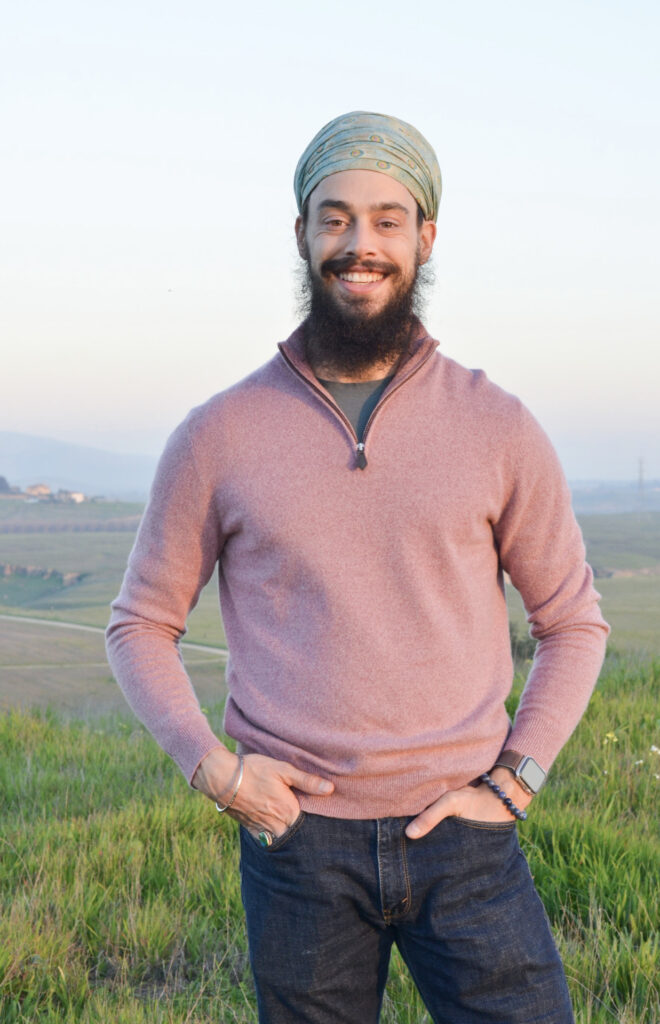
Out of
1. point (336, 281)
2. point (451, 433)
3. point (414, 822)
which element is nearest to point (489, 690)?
point (414, 822)

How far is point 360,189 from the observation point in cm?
225

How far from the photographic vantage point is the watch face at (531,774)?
2.10m

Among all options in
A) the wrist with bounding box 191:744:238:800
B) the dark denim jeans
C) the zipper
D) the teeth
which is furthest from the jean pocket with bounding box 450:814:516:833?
the teeth

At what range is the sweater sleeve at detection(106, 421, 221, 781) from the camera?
2.22 meters

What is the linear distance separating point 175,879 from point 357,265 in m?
2.74

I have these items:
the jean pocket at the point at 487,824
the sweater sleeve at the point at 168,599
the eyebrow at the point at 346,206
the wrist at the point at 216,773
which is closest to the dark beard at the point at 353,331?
the eyebrow at the point at 346,206

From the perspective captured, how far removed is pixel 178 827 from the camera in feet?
14.1

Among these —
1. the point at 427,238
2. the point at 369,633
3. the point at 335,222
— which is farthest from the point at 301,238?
the point at 369,633

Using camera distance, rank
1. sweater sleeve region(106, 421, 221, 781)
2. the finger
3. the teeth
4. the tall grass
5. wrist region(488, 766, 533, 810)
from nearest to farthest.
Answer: the finger
wrist region(488, 766, 533, 810)
sweater sleeve region(106, 421, 221, 781)
the teeth
the tall grass

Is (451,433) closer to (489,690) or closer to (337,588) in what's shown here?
(337,588)

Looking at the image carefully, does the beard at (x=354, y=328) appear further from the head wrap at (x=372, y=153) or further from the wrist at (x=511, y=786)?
the wrist at (x=511, y=786)

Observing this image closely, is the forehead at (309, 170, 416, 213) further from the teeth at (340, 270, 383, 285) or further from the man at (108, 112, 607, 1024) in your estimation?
the teeth at (340, 270, 383, 285)

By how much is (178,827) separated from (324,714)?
2.55 metres

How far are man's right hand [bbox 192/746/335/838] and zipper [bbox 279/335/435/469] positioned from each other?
2.26 feet
